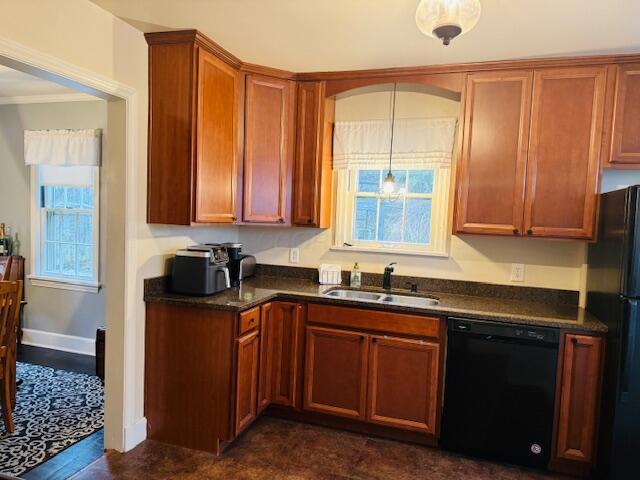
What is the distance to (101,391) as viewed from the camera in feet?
11.4

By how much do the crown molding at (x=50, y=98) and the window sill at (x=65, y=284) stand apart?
5.58 ft

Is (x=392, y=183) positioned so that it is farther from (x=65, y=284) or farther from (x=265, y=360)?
(x=65, y=284)

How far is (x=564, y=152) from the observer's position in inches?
107

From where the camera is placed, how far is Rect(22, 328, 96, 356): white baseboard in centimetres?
436

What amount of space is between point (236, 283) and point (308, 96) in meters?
1.42

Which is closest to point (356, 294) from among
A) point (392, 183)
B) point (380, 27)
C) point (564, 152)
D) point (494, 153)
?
point (392, 183)

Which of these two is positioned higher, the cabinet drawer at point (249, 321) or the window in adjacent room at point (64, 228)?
the window in adjacent room at point (64, 228)

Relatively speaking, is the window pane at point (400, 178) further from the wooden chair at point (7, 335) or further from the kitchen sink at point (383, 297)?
the wooden chair at point (7, 335)

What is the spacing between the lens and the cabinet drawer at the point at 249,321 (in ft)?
8.58

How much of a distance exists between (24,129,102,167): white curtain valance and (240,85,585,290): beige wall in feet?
5.43

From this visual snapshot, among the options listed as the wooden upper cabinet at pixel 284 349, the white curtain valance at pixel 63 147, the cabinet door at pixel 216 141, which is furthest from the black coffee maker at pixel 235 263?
the white curtain valance at pixel 63 147

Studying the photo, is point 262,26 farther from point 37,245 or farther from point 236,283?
point 37,245

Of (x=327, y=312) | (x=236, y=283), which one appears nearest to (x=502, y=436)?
(x=327, y=312)

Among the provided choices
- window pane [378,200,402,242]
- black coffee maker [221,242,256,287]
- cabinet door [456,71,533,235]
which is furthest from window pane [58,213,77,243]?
cabinet door [456,71,533,235]
